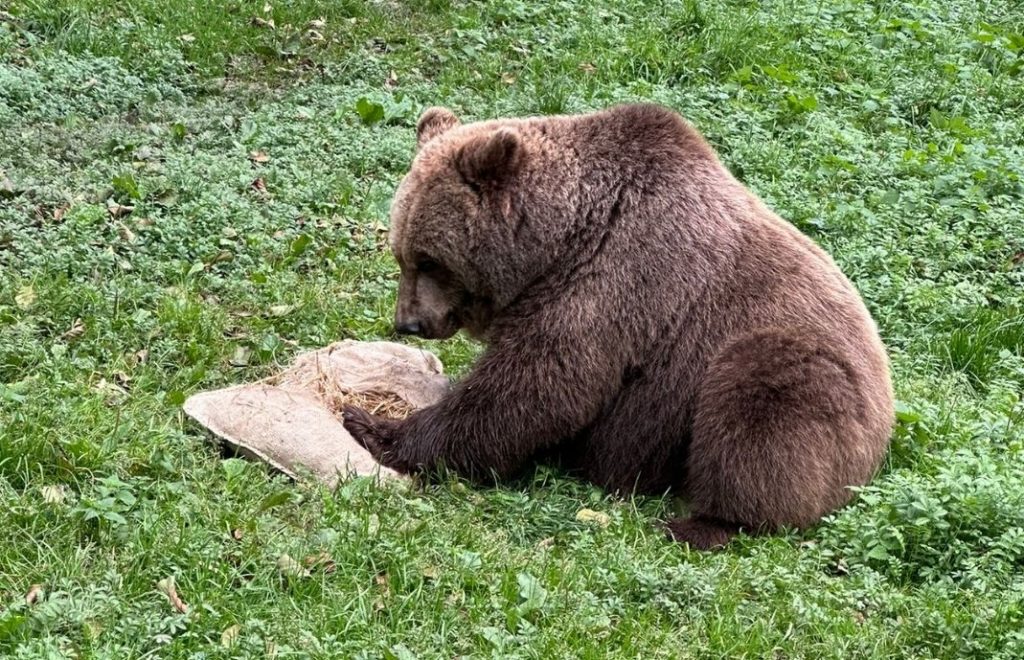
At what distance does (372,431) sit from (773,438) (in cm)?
202

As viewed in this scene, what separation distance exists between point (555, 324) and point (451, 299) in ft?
1.96

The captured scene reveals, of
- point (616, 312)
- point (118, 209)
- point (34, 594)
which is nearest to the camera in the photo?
point (34, 594)

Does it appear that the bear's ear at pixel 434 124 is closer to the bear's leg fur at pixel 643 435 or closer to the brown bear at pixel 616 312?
the brown bear at pixel 616 312

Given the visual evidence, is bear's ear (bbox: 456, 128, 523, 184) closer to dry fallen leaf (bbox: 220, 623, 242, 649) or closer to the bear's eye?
the bear's eye

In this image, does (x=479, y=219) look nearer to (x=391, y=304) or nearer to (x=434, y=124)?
(x=434, y=124)

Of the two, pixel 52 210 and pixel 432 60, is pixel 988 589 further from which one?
pixel 432 60

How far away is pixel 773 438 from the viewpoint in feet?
20.8

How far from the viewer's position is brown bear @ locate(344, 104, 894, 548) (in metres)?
6.55

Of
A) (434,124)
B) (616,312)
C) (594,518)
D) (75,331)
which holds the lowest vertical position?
(75,331)

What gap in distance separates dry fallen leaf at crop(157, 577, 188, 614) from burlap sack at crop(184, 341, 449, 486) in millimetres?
1178

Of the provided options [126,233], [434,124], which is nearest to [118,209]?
[126,233]

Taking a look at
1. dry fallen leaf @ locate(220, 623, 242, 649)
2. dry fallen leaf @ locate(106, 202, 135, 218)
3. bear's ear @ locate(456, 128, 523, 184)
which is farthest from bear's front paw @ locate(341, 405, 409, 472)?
dry fallen leaf @ locate(106, 202, 135, 218)

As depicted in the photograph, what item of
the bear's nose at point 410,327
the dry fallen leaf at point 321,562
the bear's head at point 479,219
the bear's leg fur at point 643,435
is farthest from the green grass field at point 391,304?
the bear's head at point 479,219

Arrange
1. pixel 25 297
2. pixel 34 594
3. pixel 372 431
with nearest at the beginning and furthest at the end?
pixel 34 594 < pixel 372 431 < pixel 25 297
